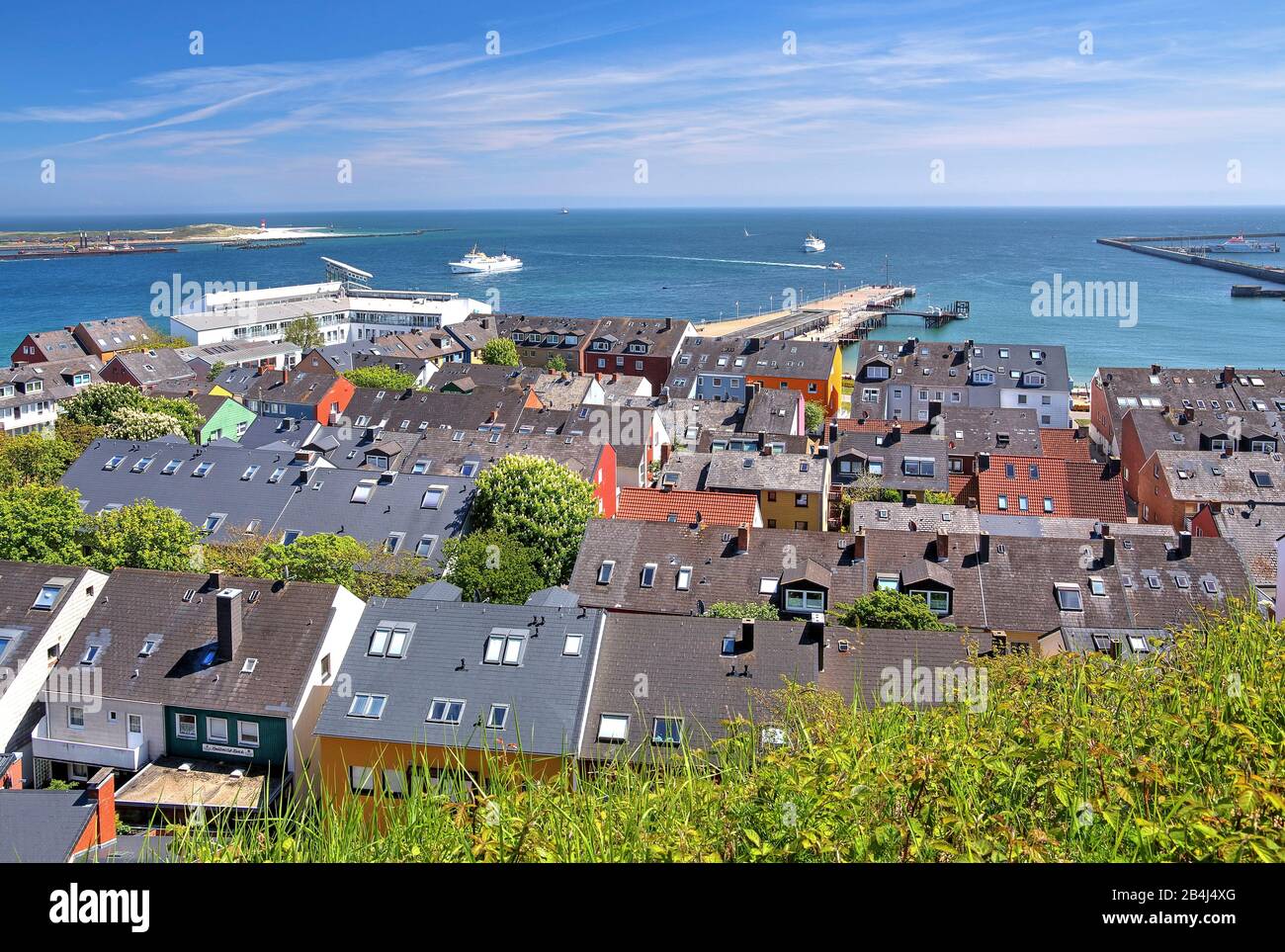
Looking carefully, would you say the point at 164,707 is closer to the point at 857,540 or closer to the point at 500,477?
the point at 500,477

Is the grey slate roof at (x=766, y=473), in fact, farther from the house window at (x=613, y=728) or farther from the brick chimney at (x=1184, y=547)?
the house window at (x=613, y=728)

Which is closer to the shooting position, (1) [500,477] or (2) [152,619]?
(2) [152,619]

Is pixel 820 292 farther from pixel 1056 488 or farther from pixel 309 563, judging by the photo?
pixel 309 563

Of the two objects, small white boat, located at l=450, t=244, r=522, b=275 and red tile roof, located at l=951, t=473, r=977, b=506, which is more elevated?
small white boat, located at l=450, t=244, r=522, b=275

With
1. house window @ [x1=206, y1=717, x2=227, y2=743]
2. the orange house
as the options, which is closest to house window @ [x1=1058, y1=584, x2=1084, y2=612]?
house window @ [x1=206, y1=717, x2=227, y2=743]

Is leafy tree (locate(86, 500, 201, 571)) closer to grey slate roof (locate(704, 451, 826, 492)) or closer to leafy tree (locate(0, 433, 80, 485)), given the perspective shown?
leafy tree (locate(0, 433, 80, 485))

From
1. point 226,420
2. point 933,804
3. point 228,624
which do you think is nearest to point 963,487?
point 228,624

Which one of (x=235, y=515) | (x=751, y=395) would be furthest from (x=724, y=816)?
(x=751, y=395)
